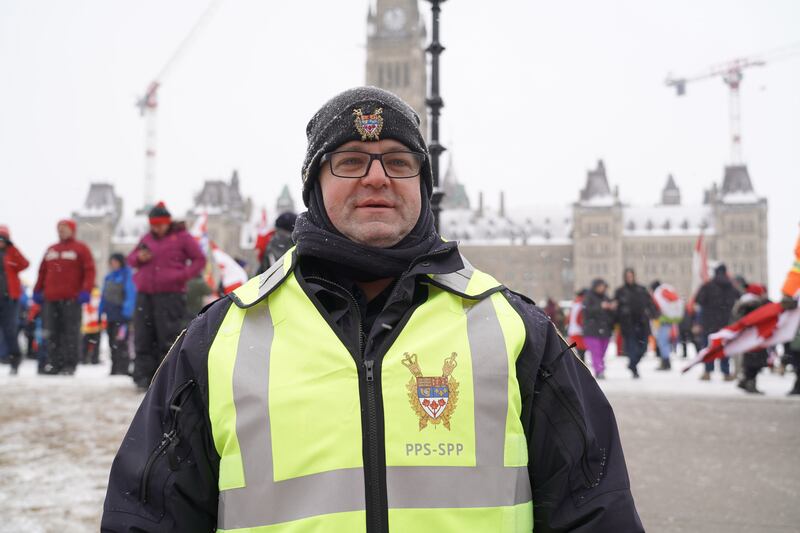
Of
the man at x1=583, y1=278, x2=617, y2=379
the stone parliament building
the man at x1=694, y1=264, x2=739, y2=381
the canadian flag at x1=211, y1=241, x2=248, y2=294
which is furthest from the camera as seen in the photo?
the stone parliament building

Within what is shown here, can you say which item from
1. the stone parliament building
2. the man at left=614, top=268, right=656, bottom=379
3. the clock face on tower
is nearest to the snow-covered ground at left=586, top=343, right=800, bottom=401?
the man at left=614, top=268, right=656, bottom=379

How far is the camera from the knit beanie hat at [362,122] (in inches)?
75.2

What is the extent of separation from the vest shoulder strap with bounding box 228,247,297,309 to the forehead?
321 millimetres

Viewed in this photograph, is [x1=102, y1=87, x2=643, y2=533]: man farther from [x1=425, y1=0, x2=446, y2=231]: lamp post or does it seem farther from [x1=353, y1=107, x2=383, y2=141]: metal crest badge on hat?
[x1=425, y1=0, x2=446, y2=231]: lamp post

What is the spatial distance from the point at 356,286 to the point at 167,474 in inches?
25.2

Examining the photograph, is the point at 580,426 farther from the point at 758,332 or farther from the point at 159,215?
the point at 758,332

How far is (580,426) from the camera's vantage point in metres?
1.77

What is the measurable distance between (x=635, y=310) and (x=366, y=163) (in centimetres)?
1151

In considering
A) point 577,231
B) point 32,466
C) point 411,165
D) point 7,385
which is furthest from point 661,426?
point 577,231

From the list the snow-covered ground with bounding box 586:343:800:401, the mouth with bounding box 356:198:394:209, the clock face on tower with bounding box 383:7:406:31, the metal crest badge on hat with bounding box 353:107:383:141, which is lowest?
the snow-covered ground with bounding box 586:343:800:401

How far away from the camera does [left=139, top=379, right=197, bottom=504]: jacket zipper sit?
67.4 inches

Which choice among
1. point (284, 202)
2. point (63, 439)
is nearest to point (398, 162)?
point (63, 439)

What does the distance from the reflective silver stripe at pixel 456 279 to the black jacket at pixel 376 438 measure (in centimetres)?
4

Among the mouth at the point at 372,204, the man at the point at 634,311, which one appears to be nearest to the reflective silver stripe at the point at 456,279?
the mouth at the point at 372,204
